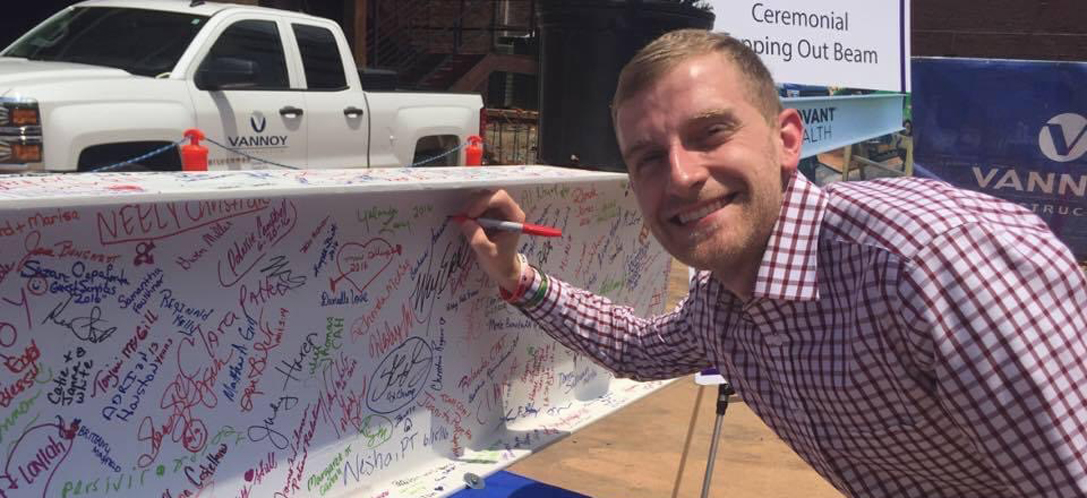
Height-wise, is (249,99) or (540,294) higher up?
(249,99)

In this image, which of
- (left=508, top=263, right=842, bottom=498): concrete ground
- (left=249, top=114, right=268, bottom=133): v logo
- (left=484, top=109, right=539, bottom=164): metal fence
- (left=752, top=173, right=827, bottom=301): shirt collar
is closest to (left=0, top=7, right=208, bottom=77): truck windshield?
(left=249, top=114, right=268, bottom=133): v logo

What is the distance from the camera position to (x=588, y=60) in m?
3.75

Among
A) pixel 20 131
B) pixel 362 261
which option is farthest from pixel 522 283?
pixel 20 131

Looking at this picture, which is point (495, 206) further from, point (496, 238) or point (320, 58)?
point (320, 58)

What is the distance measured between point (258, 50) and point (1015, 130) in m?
5.95

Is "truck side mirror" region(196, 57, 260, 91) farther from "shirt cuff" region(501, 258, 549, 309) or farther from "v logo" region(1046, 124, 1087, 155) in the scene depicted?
"v logo" region(1046, 124, 1087, 155)

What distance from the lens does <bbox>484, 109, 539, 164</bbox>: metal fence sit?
1630cm

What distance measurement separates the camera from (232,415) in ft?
8.08

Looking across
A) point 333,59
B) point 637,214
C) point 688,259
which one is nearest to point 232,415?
point 688,259

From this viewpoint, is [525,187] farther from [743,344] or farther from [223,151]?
[223,151]

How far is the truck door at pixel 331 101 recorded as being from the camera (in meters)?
9.46

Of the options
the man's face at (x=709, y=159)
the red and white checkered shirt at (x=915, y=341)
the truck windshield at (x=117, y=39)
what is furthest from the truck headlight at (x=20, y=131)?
the man's face at (x=709, y=159)

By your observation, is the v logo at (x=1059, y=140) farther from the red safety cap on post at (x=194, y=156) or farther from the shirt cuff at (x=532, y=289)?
the shirt cuff at (x=532, y=289)

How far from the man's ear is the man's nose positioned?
0.20 meters
